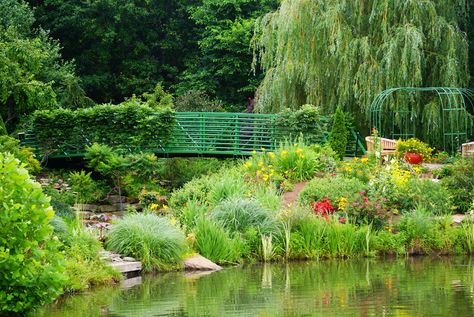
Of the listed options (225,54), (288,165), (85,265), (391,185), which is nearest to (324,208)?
(391,185)

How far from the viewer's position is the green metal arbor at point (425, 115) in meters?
27.5

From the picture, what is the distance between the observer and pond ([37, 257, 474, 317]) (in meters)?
12.6

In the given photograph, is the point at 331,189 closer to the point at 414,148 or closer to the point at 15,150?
Result: the point at 414,148

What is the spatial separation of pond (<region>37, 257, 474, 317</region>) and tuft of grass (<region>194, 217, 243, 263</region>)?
1.45 feet

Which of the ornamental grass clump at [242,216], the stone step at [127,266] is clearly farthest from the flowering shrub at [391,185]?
the stone step at [127,266]

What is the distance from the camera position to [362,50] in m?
28.0

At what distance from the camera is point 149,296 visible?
14.2m

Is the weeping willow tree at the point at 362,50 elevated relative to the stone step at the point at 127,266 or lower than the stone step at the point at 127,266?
elevated

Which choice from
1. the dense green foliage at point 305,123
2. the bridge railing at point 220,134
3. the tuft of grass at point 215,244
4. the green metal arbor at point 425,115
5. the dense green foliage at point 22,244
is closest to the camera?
the dense green foliage at point 22,244

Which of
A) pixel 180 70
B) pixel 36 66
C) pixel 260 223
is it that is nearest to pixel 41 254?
pixel 260 223

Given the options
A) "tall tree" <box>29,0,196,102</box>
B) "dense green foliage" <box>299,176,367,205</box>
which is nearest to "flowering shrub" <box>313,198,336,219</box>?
"dense green foliage" <box>299,176,367,205</box>

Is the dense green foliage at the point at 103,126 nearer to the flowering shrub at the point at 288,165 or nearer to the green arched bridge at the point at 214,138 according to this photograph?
the green arched bridge at the point at 214,138

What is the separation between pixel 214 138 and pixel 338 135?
12.4ft

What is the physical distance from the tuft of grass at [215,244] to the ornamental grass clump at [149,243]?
61 centimetres
